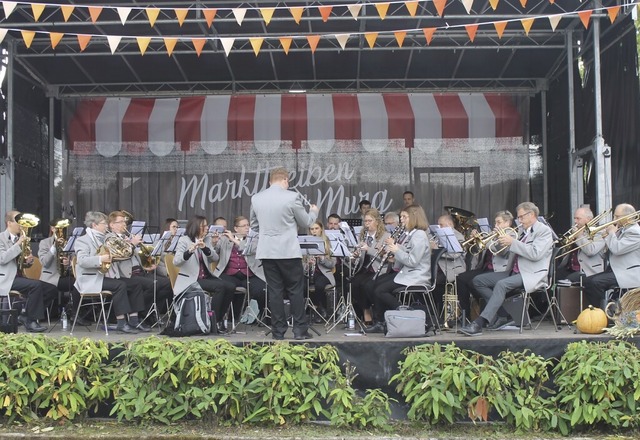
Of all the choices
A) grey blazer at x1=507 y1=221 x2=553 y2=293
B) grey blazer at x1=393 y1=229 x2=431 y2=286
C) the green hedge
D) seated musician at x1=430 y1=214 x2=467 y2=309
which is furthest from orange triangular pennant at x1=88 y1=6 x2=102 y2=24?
grey blazer at x1=507 y1=221 x2=553 y2=293

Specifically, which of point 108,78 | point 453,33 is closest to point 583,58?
point 453,33

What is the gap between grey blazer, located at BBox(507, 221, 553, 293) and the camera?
7.19 meters

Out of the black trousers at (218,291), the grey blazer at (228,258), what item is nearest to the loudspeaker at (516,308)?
the grey blazer at (228,258)

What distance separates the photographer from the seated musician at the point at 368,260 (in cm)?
838

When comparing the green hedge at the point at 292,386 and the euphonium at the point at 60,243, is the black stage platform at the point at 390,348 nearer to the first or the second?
the green hedge at the point at 292,386

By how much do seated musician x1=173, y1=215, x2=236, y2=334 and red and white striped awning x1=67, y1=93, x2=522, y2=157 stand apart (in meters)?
5.05

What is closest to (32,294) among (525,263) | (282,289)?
(282,289)

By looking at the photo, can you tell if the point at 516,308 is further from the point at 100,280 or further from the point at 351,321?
the point at 100,280

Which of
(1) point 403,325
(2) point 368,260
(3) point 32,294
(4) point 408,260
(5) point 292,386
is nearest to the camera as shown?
(5) point 292,386

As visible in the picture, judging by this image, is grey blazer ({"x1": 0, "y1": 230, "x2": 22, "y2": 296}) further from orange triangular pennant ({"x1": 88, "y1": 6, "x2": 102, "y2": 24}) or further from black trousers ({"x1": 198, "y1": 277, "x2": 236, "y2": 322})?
orange triangular pennant ({"x1": 88, "y1": 6, "x2": 102, "y2": 24})

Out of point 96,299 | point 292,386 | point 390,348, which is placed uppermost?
point 96,299

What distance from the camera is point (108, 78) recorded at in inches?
501

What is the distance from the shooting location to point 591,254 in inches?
319

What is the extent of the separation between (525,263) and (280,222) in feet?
8.89
